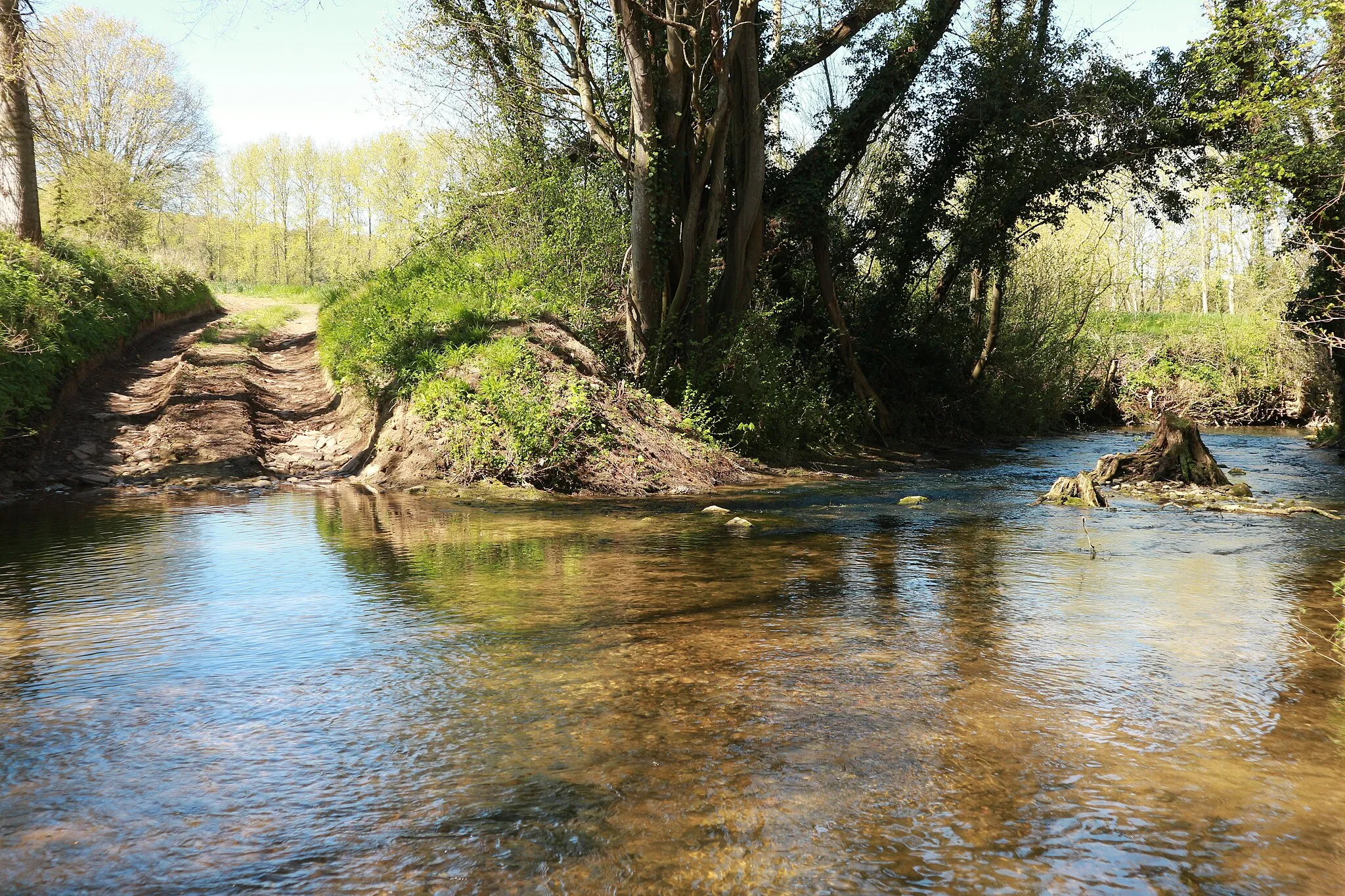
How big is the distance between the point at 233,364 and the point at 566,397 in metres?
10.0

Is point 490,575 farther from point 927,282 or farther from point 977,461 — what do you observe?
point 927,282

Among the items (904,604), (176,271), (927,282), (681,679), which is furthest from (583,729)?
(176,271)

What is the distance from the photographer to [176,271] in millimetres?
27469

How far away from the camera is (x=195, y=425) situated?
13.7m

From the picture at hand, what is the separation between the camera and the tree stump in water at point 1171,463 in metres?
12.3

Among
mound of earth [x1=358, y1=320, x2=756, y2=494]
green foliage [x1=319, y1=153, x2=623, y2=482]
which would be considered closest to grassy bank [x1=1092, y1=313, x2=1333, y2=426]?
green foliage [x1=319, y1=153, x2=623, y2=482]

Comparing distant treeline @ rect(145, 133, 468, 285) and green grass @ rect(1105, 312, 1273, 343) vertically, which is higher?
distant treeline @ rect(145, 133, 468, 285)

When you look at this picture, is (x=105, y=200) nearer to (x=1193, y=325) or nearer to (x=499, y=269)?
(x=499, y=269)

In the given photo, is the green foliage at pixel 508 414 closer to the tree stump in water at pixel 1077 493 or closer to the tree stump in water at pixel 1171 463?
the tree stump in water at pixel 1077 493

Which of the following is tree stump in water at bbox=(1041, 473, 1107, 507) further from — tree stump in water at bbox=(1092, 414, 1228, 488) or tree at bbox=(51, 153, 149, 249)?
tree at bbox=(51, 153, 149, 249)

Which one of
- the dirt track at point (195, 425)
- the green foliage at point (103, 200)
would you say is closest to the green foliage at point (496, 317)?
the dirt track at point (195, 425)

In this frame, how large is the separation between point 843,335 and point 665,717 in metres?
14.0

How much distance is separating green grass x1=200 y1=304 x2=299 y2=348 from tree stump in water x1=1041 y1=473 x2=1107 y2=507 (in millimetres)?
18757

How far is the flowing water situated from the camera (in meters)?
3.07
